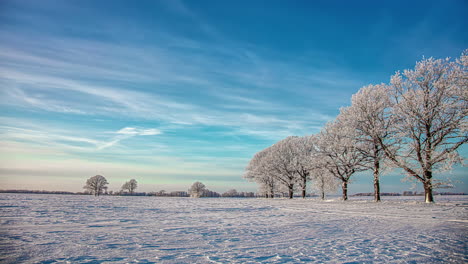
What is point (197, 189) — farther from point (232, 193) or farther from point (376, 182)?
point (376, 182)

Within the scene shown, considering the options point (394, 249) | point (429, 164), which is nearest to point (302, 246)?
point (394, 249)

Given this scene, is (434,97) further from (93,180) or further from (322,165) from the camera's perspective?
(93,180)

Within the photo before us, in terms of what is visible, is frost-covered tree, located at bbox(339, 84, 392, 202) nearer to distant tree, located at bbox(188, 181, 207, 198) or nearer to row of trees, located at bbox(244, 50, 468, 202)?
row of trees, located at bbox(244, 50, 468, 202)

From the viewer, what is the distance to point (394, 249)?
6316mm

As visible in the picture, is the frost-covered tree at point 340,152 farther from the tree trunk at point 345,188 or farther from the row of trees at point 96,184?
the row of trees at point 96,184

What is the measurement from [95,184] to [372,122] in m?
81.9

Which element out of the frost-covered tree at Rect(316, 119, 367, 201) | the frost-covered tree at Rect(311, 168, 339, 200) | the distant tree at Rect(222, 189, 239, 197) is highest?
the frost-covered tree at Rect(316, 119, 367, 201)

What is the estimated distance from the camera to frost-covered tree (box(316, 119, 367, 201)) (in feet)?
104

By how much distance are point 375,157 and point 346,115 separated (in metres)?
6.51

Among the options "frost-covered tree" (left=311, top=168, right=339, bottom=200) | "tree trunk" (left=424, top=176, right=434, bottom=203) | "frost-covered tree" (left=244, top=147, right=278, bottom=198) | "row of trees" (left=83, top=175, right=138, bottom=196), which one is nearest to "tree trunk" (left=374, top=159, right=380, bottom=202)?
"tree trunk" (left=424, top=176, right=434, bottom=203)

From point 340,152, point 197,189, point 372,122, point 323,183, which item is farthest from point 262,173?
point 372,122

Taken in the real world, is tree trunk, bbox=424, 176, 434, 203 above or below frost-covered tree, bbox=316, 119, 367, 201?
below

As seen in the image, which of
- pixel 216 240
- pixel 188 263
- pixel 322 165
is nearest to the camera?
pixel 188 263

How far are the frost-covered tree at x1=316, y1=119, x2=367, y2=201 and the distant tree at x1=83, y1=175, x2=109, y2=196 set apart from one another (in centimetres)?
7163
